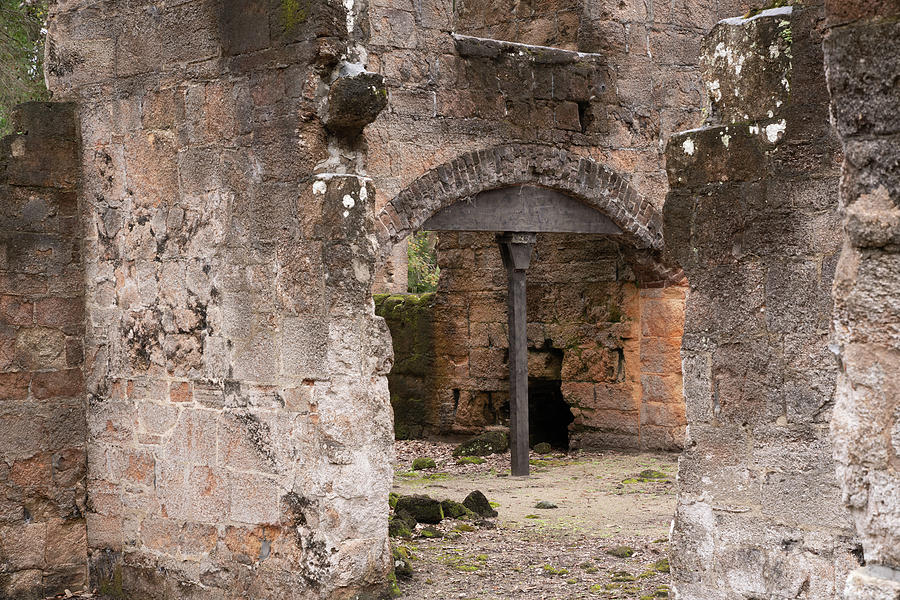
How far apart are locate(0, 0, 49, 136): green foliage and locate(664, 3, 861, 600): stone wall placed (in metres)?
8.20

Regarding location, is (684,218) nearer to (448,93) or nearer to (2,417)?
(2,417)

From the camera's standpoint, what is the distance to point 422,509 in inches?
331

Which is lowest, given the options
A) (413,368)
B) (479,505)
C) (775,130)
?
(479,505)

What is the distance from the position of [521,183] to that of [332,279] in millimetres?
4774

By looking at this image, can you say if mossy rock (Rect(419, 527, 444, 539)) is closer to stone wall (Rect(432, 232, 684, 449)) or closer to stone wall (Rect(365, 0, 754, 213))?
stone wall (Rect(365, 0, 754, 213))

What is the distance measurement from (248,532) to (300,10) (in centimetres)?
250

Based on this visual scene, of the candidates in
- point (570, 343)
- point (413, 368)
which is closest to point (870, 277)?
point (570, 343)

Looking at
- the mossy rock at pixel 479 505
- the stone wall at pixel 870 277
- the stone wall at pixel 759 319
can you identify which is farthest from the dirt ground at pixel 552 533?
the stone wall at pixel 870 277

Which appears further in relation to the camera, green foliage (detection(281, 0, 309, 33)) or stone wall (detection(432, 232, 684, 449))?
stone wall (detection(432, 232, 684, 449))

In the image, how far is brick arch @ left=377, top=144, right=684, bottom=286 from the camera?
9250 millimetres

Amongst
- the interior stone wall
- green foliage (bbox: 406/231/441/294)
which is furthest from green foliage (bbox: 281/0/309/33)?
green foliage (bbox: 406/231/441/294)

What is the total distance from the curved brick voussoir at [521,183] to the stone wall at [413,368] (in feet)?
10.1

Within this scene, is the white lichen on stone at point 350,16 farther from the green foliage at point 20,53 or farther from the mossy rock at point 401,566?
the green foliage at point 20,53

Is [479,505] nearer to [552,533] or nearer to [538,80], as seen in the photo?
[552,533]
